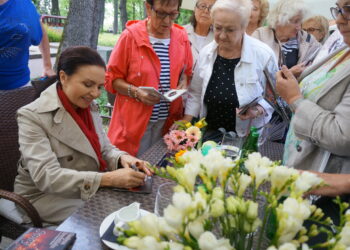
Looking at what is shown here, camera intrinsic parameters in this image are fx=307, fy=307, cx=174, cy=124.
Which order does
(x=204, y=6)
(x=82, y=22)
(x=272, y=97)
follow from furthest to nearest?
(x=82, y=22), (x=204, y=6), (x=272, y=97)

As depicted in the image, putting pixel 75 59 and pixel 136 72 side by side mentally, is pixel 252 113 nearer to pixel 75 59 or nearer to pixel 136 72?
pixel 136 72

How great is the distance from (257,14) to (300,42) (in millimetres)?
603

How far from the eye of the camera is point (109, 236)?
1.19 metres

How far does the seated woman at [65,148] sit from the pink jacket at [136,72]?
2.06 feet

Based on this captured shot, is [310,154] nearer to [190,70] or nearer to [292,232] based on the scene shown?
[292,232]

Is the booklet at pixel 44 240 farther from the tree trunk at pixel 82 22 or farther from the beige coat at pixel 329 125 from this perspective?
the tree trunk at pixel 82 22

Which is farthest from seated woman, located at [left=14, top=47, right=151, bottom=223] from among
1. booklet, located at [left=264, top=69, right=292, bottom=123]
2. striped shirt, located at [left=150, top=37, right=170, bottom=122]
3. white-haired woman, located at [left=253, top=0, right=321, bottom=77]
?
white-haired woman, located at [left=253, top=0, right=321, bottom=77]

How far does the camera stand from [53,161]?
5.34ft

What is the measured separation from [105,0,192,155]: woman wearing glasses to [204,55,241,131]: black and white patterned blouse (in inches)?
14.0

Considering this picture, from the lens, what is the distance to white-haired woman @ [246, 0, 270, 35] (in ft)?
11.3

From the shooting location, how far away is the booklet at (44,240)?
42.3 inches

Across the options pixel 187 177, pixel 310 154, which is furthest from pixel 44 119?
pixel 310 154

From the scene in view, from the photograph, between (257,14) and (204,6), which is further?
(257,14)

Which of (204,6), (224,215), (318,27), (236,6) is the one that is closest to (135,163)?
(224,215)
